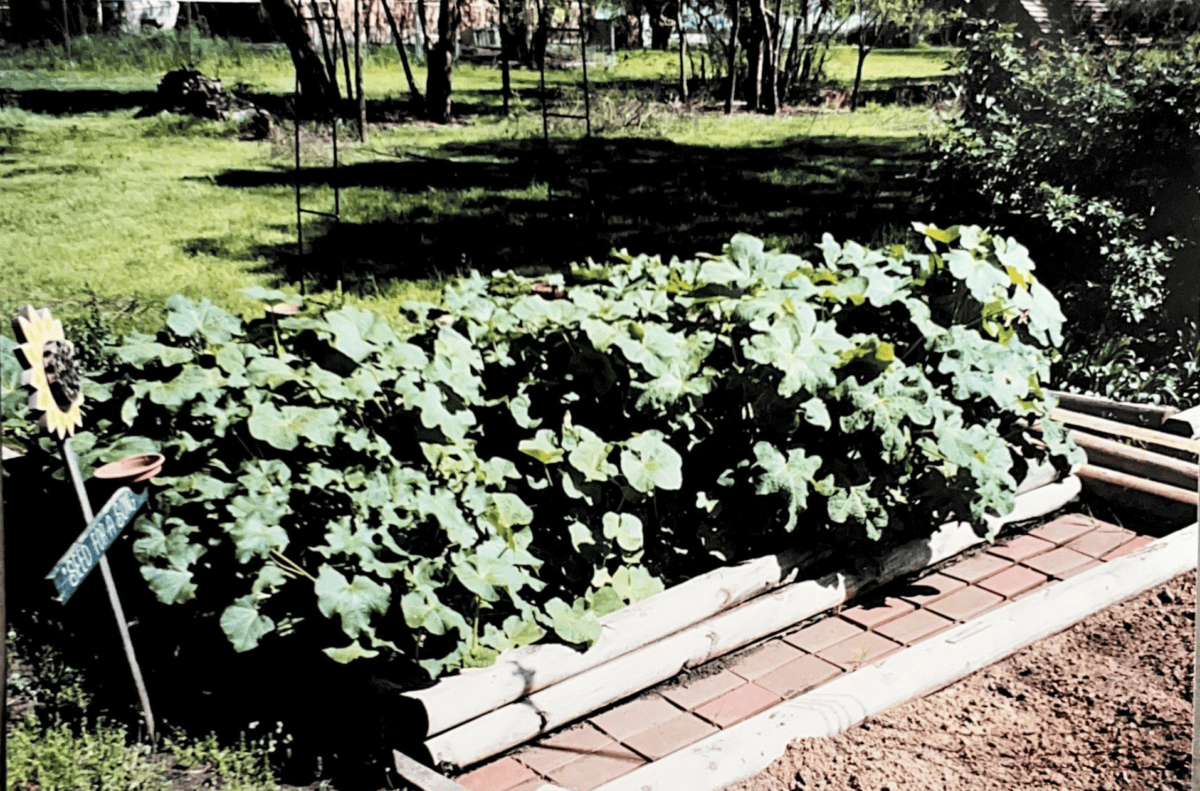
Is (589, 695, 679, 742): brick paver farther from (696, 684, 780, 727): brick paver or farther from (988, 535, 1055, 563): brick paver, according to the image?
(988, 535, 1055, 563): brick paver

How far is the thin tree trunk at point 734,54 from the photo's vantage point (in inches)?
237

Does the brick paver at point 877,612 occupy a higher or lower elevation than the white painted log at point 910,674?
lower

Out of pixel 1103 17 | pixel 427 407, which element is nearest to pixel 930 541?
pixel 427 407

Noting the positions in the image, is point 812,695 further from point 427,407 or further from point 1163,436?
point 1163,436

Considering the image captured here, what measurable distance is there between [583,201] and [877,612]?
8.19ft

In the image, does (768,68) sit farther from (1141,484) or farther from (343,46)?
(1141,484)

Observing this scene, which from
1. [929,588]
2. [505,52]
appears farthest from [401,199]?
[929,588]

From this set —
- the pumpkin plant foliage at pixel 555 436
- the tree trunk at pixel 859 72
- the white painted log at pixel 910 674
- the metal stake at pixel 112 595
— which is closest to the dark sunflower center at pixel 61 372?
the metal stake at pixel 112 595

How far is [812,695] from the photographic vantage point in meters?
3.37

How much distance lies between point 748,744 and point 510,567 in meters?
0.84

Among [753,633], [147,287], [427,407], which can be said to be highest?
[147,287]

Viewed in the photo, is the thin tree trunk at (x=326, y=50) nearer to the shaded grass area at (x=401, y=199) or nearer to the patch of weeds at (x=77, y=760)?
the shaded grass area at (x=401, y=199)

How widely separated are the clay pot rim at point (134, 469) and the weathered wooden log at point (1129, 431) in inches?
153

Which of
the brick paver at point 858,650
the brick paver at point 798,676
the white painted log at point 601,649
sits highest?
the white painted log at point 601,649
